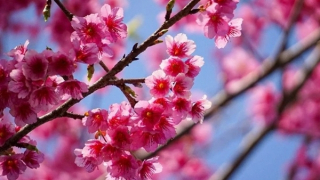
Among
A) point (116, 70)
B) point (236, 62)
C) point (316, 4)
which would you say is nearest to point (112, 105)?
point (116, 70)

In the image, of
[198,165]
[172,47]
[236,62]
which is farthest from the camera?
[236,62]

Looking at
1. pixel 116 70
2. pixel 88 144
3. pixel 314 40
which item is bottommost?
pixel 88 144

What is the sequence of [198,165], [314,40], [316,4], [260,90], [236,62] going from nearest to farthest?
[314,40] → [316,4] → [198,165] → [260,90] → [236,62]

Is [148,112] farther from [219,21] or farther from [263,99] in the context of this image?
[263,99]

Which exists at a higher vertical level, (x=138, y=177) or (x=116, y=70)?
(x=116, y=70)

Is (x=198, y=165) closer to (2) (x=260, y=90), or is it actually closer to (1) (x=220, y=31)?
(2) (x=260, y=90)

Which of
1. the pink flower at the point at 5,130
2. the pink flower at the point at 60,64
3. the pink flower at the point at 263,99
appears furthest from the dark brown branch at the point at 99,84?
the pink flower at the point at 263,99

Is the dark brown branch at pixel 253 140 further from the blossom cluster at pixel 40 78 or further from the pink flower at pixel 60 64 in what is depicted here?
the pink flower at pixel 60 64
